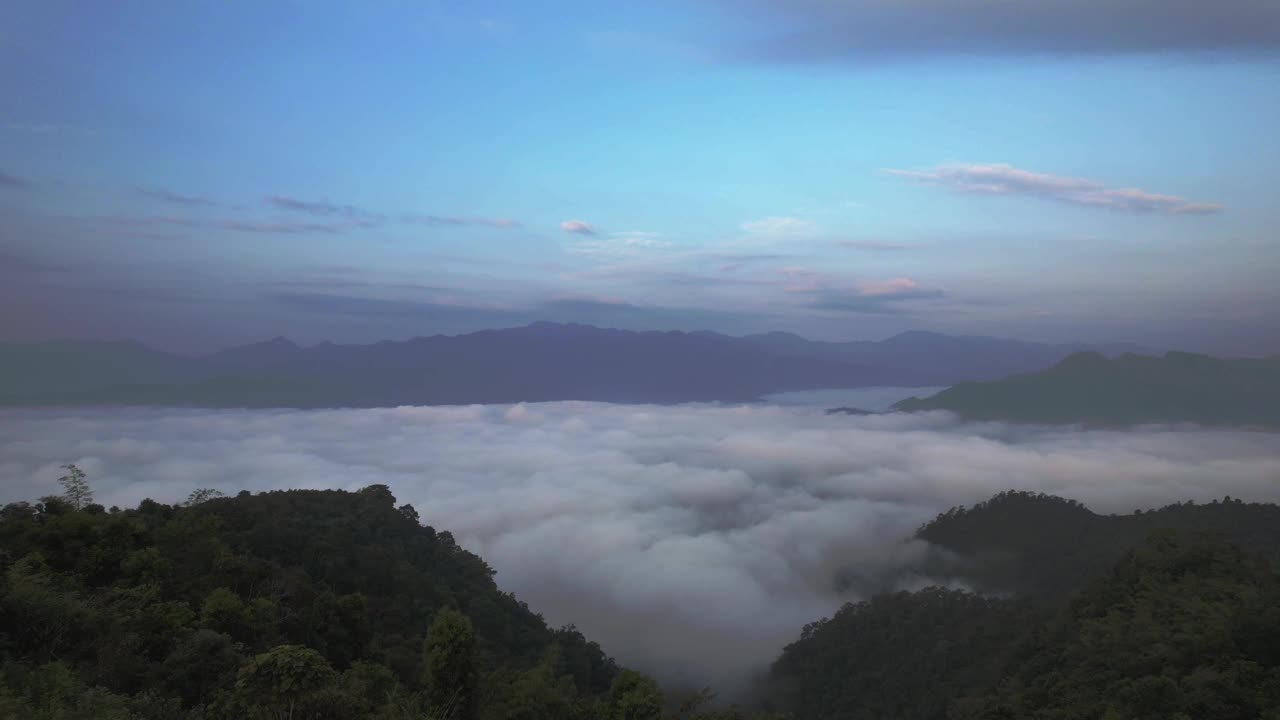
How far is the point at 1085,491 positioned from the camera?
124 m

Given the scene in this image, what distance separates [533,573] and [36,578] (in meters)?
75.0

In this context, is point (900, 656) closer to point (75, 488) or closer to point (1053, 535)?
point (1053, 535)

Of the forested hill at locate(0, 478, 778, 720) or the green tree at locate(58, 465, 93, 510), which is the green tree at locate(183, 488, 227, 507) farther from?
the green tree at locate(58, 465, 93, 510)

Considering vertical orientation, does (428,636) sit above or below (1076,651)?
above

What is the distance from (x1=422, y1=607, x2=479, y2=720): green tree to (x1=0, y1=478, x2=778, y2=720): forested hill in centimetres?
4

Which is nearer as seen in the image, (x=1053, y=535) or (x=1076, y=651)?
(x=1076, y=651)

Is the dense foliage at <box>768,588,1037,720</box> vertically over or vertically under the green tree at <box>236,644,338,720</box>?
under

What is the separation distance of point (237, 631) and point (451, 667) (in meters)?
6.70

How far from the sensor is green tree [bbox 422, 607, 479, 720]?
2127 cm

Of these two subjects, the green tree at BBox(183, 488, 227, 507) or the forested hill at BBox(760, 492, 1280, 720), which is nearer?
the forested hill at BBox(760, 492, 1280, 720)

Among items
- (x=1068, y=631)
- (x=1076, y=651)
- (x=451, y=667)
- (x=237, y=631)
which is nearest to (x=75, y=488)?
(x=237, y=631)

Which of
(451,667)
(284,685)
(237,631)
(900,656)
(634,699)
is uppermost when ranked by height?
(284,685)

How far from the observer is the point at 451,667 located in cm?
2156

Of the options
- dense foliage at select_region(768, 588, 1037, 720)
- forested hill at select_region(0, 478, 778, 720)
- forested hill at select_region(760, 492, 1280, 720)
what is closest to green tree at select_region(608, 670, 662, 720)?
forested hill at select_region(0, 478, 778, 720)
